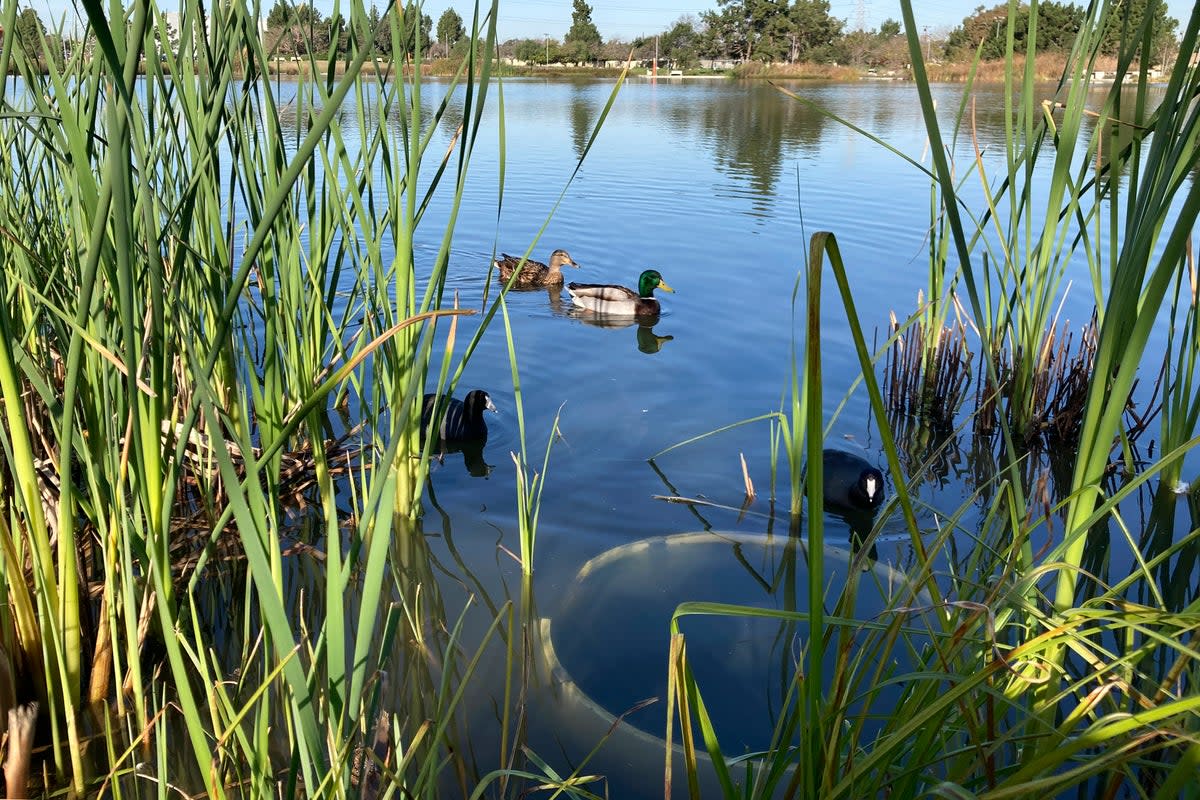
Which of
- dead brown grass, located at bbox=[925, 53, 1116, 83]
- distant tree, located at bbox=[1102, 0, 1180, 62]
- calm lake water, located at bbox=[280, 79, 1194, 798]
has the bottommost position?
calm lake water, located at bbox=[280, 79, 1194, 798]

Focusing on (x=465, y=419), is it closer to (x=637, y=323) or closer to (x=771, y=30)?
(x=637, y=323)

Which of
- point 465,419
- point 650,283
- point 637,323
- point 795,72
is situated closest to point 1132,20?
point 650,283

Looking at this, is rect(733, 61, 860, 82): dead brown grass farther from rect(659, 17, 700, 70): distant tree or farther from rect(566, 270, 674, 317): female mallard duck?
rect(566, 270, 674, 317): female mallard duck

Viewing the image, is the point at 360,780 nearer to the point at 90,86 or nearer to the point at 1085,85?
the point at 90,86

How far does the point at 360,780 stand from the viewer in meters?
1.43

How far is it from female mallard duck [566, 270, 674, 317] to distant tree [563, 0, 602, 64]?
6183 centimetres

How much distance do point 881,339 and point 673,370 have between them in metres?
1.23

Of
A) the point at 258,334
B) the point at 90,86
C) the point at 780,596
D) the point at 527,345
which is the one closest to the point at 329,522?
the point at 90,86

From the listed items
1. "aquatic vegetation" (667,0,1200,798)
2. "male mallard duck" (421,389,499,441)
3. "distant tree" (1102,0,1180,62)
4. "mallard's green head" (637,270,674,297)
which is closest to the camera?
"aquatic vegetation" (667,0,1200,798)

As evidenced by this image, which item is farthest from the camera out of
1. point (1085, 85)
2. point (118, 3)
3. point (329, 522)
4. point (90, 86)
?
point (1085, 85)

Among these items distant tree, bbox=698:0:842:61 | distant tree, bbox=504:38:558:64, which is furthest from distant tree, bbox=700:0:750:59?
distant tree, bbox=504:38:558:64

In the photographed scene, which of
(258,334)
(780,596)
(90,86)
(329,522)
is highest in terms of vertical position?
(90,86)

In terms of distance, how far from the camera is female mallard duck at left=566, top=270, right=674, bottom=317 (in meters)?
6.52

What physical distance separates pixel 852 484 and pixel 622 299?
10.3 feet
